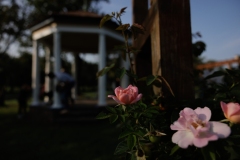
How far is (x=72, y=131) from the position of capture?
20.6 ft

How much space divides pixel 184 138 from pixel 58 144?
15.4ft

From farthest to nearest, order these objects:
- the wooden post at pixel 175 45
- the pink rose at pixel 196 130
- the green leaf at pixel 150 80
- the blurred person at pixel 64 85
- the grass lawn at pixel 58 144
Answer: the blurred person at pixel 64 85
the grass lawn at pixel 58 144
the wooden post at pixel 175 45
the green leaf at pixel 150 80
the pink rose at pixel 196 130

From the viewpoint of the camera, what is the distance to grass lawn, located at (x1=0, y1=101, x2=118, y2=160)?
3.91 m

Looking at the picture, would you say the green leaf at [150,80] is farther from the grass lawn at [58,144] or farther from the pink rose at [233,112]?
the grass lawn at [58,144]

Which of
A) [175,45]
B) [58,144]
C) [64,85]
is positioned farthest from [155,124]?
[64,85]

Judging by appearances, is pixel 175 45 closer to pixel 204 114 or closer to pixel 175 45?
pixel 175 45

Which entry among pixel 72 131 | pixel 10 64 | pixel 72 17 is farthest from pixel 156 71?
pixel 10 64

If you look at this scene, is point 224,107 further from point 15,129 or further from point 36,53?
point 36,53

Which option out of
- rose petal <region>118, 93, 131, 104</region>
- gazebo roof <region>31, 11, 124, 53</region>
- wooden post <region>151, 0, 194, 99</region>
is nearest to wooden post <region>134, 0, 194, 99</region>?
wooden post <region>151, 0, 194, 99</region>

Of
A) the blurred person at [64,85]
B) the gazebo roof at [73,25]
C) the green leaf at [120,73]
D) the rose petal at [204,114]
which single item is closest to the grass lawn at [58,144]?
the blurred person at [64,85]

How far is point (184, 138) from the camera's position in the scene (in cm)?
53

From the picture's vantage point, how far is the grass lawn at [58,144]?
3914 millimetres

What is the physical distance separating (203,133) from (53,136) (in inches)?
222

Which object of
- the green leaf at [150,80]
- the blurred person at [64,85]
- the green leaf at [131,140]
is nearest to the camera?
the green leaf at [131,140]
